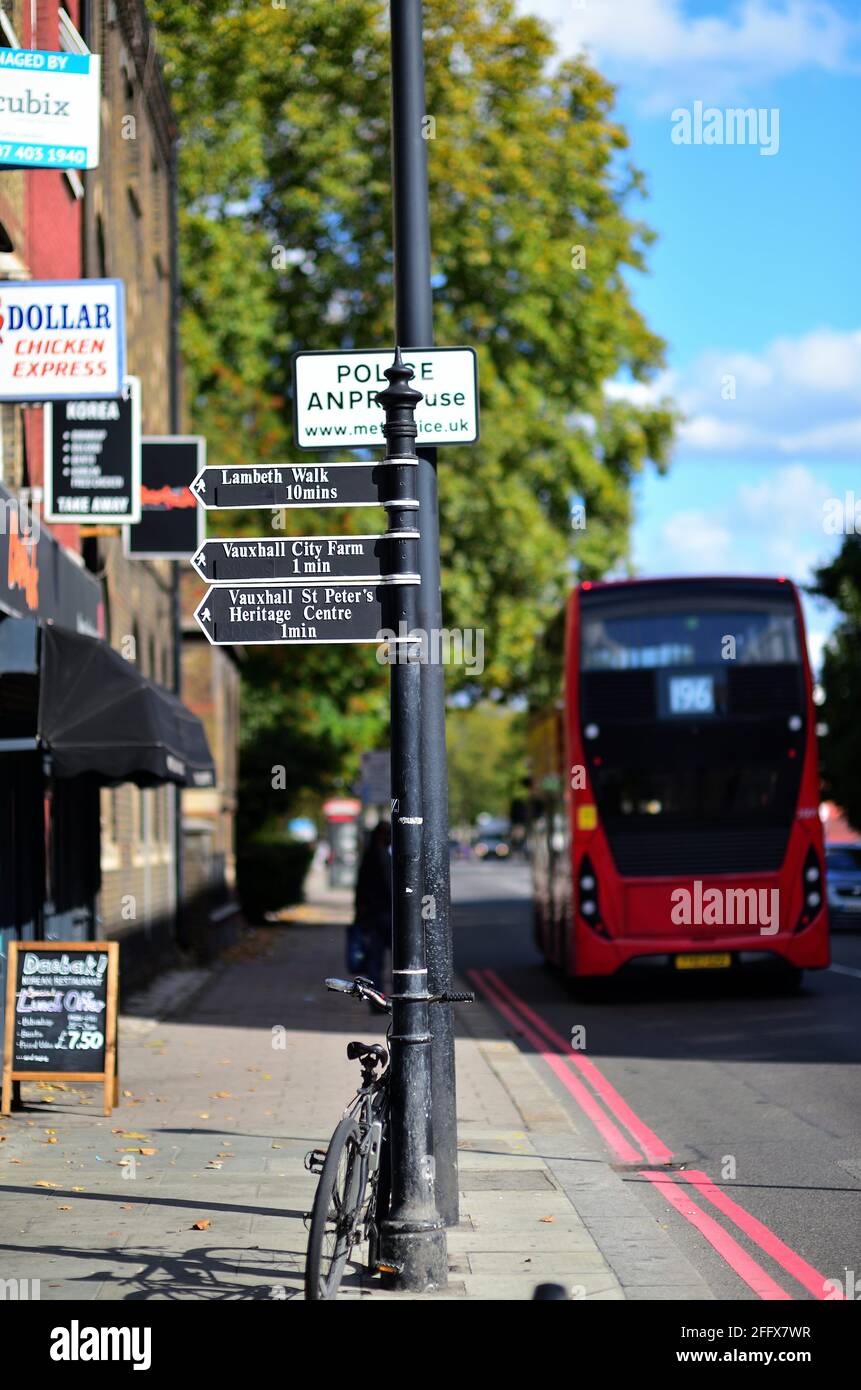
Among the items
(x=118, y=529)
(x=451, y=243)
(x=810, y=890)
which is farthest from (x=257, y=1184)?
(x=451, y=243)

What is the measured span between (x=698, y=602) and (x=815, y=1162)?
9.27m

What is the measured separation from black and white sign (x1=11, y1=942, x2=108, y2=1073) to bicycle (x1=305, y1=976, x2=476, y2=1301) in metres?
4.22

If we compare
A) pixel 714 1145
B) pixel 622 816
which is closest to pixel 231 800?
pixel 622 816

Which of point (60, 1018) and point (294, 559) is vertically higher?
point (294, 559)

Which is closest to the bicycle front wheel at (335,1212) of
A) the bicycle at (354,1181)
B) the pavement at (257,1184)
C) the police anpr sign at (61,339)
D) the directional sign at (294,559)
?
the bicycle at (354,1181)

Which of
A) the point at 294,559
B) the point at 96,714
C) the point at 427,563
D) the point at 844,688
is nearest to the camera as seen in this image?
the point at 294,559

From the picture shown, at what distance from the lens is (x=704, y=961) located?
18250 mm

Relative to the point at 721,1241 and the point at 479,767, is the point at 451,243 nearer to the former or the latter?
the point at 721,1241

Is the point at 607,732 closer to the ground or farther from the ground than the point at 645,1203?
farther from the ground

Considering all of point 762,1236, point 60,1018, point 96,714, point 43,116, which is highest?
point 43,116

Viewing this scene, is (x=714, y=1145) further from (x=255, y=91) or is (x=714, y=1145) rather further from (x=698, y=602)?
(x=255, y=91)

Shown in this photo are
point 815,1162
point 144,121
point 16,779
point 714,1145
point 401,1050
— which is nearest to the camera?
point 401,1050

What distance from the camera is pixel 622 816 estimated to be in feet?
60.0

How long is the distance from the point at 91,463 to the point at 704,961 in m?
7.93
